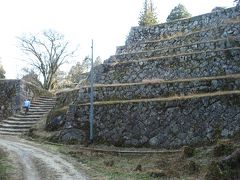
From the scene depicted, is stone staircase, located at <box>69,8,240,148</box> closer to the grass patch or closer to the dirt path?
the dirt path

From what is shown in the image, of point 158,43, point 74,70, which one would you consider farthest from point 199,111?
point 74,70

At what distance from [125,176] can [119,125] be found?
Answer: 6343mm

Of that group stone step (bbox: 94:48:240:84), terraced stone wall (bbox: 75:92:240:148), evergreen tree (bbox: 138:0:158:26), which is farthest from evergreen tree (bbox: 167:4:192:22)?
terraced stone wall (bbox: 75:92:240:148)

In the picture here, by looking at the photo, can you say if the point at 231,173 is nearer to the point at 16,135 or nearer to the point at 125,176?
the point at 125,176

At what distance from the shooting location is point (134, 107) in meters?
18.9

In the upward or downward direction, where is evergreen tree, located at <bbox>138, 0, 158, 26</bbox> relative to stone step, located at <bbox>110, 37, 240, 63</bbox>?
upward

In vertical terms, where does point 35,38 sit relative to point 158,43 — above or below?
above

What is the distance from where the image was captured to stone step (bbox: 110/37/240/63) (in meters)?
22.0

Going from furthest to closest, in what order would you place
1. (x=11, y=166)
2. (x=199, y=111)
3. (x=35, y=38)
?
(x=35, y=38)
(x=199, y=111)
(x=11, y=166)

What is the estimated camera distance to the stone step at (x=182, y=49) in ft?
72.1

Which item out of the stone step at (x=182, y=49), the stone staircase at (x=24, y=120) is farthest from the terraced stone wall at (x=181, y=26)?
the stone staircase at (x=24, y=120)

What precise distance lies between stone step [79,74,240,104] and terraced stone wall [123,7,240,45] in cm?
845

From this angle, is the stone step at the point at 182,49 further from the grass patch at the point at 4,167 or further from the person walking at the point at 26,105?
the grass patch at the point at 4,167

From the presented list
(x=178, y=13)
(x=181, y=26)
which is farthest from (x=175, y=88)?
(x=178, y=13)
